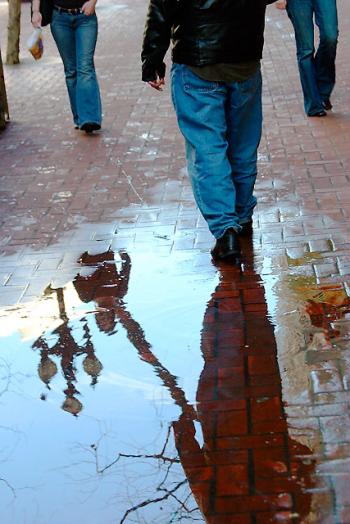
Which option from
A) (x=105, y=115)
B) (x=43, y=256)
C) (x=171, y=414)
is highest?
(x=171, y=414)

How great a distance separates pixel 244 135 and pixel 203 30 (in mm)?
669

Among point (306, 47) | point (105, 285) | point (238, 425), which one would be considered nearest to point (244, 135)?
point (105, 285)

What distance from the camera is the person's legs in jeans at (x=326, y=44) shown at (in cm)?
849

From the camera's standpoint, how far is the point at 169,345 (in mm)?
4254

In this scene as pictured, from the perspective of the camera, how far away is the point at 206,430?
3.48 meters

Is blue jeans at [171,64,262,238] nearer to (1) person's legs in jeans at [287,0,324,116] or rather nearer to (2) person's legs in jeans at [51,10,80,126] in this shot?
(1) person's legs in jeans at [287,0,324,116]

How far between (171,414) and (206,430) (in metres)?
0.19

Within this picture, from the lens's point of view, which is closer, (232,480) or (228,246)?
(232,480)

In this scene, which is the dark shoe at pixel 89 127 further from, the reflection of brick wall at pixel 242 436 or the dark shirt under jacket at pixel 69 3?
the reflection of brick wall at pixel 242 436

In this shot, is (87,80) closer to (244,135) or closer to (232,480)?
(244,135)

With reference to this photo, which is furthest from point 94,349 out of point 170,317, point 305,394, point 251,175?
point 251,175

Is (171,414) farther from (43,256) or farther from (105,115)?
(105,115)

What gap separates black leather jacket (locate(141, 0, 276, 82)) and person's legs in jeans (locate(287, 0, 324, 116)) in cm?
342

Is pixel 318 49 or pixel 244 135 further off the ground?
pixel 244 135
